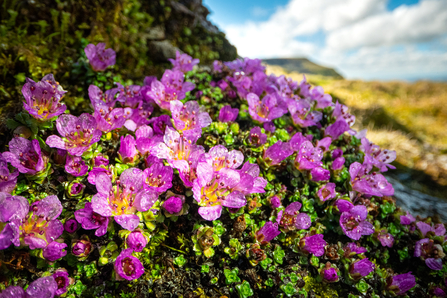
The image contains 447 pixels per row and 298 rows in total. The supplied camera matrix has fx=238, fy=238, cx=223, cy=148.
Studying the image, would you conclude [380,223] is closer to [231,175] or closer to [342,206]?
[342,206]

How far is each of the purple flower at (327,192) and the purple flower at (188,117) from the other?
5.06 ft

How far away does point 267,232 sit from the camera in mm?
2410

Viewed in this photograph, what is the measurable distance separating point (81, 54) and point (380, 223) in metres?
4.77

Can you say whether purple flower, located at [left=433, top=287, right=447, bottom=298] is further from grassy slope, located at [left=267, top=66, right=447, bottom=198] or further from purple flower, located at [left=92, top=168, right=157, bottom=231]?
grassy slope, located at [left=267, top=66, right=447, bottom=198]

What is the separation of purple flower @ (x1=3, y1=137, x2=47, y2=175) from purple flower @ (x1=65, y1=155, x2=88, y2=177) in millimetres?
205

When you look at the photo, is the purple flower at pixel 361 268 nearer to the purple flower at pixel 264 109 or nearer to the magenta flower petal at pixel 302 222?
the magenta flower petal at pixel 302 222

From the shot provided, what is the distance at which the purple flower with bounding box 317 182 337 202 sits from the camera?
2770 millimetres

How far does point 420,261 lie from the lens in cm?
291

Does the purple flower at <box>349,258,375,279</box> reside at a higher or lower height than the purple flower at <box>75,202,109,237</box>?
lower

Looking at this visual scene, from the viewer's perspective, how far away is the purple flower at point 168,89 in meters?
2.97

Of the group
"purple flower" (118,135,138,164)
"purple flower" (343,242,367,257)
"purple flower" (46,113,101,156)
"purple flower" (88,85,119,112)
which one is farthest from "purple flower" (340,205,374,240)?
"purple flower" (88,85,119,112)

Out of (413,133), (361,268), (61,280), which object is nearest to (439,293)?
(361,268)

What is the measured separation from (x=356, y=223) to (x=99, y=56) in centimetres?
383

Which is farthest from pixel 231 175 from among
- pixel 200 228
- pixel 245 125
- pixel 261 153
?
pixel 245 125
